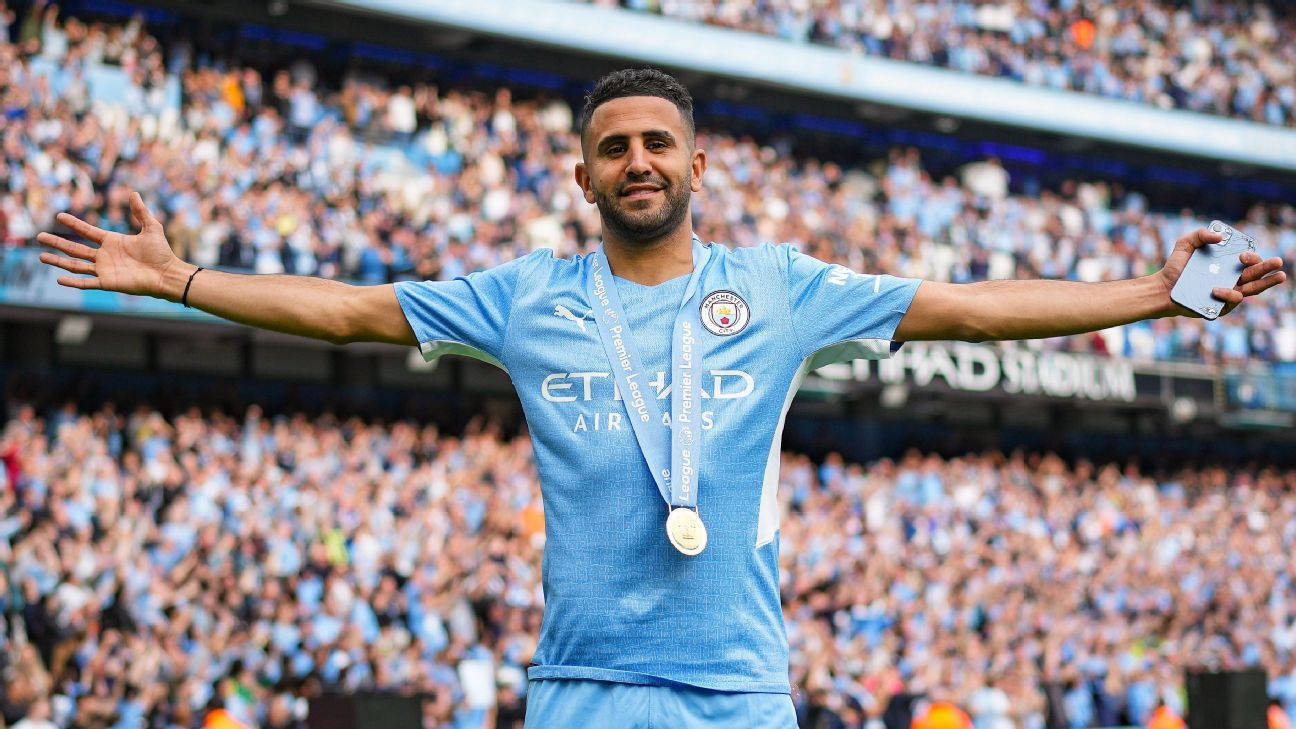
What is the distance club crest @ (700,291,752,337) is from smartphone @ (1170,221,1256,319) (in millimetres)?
908

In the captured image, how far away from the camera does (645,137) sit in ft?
10.4

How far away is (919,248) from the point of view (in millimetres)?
23797

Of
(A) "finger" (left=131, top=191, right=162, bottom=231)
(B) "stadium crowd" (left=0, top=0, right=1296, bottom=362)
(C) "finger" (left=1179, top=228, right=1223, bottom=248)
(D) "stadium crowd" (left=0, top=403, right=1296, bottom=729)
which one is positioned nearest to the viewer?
(C) "finger" (left=1179, top=228, right=1223, bottom=248)

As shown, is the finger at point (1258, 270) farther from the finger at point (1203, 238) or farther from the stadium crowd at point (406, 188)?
the stadium crowd at point (406, 188)

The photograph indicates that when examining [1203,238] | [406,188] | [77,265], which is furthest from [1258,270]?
[406,188]

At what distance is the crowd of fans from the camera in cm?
2506

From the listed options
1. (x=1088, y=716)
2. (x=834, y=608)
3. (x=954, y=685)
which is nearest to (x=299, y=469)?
(x=834, y=608)

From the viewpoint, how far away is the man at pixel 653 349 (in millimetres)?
2992

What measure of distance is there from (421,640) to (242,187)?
5.86 m

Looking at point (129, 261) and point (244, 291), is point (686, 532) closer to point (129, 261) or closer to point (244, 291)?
point (244, 291)

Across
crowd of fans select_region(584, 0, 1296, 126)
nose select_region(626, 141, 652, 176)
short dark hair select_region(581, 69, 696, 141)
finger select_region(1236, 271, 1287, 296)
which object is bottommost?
finger select_region(1236, 271, 1287, 296)

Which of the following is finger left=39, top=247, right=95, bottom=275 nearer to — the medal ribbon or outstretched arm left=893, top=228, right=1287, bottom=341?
the medal ribbon

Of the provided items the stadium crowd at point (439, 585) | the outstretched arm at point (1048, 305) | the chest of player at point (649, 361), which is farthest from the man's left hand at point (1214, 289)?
the stadium crowd at point (439, 585)

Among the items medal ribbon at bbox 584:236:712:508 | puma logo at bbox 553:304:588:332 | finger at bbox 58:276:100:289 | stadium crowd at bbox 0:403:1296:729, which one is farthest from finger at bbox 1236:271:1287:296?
stadium crowd at bbox 0:403:1296:729
